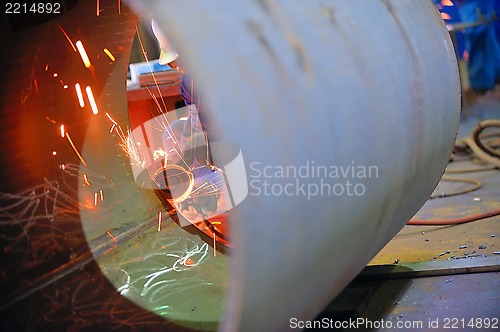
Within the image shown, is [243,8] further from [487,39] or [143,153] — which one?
[487,39]

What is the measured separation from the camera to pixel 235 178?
3.18 m

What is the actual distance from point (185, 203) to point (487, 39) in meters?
6.29

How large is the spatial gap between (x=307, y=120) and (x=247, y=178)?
0.66 ft

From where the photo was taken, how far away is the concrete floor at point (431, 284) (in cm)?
234

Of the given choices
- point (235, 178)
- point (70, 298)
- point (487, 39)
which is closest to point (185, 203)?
point (235, 178)

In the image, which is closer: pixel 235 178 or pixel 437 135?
pixel 437 135

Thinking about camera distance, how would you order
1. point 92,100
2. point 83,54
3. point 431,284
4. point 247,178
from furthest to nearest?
point 92,100, point 83,54, point 431,284, point 247,178

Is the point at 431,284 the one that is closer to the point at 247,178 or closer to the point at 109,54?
the point at 247,178

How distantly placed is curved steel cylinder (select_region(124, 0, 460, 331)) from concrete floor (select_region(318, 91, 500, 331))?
44cm

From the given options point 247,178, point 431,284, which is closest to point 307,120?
point 247,178

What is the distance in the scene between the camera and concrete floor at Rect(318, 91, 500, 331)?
234 centimetres

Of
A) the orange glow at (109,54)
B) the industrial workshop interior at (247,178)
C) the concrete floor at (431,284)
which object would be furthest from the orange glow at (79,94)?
the concrete floor at (431,284)

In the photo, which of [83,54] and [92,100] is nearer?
[83,54]

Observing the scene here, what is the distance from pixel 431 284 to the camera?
2633mm
